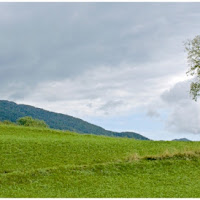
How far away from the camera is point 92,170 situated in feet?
63.9

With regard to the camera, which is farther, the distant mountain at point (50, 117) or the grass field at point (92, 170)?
the distant mountain at point (50, 117)

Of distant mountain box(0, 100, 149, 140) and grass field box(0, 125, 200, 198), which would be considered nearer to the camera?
grass field box(0, 125, 200, 198)

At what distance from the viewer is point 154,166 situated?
2055 cm

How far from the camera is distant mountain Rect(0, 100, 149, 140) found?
123 m

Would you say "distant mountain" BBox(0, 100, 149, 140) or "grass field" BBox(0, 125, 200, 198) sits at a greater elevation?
"distant mountain" BBox(0, 100, 149, 140)

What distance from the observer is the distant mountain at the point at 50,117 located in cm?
12275

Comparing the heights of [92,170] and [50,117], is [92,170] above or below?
below

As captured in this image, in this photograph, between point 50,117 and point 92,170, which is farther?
point 50,117

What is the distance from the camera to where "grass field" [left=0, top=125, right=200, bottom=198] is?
53.1ft

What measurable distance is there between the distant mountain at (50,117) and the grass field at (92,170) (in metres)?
94.5

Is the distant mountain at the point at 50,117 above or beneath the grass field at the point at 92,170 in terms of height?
above

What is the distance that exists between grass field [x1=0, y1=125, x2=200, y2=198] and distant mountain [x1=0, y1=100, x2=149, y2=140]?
310 feet

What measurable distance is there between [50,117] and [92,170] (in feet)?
369

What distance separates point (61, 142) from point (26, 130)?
781cm
